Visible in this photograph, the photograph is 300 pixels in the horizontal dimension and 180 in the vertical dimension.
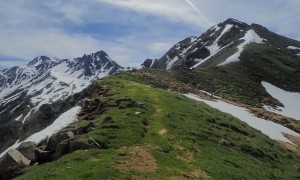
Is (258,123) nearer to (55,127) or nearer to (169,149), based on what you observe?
(55,127)

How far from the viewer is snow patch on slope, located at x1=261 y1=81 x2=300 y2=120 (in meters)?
91.8

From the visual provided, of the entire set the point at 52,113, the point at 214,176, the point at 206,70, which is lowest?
the point at 52,113

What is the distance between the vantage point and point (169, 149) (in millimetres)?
38375

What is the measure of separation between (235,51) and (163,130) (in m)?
103

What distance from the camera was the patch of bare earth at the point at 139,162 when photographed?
3275 centimetres

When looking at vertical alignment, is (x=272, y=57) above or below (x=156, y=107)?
above

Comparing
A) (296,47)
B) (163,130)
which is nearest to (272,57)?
(296,47)

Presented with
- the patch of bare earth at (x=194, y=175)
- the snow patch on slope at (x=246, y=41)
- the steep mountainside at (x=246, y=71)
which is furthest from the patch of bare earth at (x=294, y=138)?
the snow patch on slope at (x=246, y=41)

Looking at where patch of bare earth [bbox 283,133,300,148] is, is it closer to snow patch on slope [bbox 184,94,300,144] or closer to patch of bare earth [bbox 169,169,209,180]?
snow patch on slope [bbox 184,94,300,144]

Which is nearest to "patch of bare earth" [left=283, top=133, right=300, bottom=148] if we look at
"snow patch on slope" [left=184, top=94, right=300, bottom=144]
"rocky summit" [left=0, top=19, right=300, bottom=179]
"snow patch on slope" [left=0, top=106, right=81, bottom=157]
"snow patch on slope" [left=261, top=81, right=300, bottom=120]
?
"rocky summit" [left=0, top=19, right=300, bottom=179]

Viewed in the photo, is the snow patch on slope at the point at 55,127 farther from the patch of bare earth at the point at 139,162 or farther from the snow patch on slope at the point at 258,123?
the snow patch on slope at the point at 258,123

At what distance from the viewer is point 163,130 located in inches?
1726

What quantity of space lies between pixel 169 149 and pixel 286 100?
240ft

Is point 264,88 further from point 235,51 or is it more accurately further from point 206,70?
point 235,51
